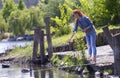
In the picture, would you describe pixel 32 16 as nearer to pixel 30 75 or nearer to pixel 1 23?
pixel 1 23

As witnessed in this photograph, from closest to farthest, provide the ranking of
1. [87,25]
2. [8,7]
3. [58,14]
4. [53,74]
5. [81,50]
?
[87,25] < [53,74] < [81,50] < [58,14] < [8,7]

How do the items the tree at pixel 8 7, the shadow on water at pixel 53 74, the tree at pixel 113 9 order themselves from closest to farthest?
the shadow on water at pixel 53 74, the tree at pixel 113 9, the tree at pixel 8 7

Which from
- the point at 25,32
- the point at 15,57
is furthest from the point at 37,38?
the point at 25,32

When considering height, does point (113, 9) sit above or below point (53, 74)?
above

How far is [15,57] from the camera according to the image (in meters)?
30.2

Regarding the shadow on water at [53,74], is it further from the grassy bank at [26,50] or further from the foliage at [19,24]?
the foliage at [19,24]

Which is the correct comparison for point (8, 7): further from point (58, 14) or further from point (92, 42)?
point (92, 42)

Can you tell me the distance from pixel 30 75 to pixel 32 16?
77002 millimetres

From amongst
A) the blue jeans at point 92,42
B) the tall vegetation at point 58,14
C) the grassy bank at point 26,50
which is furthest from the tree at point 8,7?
the blue jeans at point 92,42

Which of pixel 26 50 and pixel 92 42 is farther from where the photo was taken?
pixel 26 50

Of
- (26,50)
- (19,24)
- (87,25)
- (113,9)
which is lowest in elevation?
(26,50)

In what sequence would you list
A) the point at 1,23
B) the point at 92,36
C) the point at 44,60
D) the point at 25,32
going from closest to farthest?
the point at 92,36 → the point at 44,60 → the point at 25,32 → the point at 1,23

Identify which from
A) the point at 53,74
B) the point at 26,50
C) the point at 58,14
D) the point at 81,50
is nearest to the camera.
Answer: the point at 53,74

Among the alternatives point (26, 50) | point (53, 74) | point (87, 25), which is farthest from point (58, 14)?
point (87, 25)
